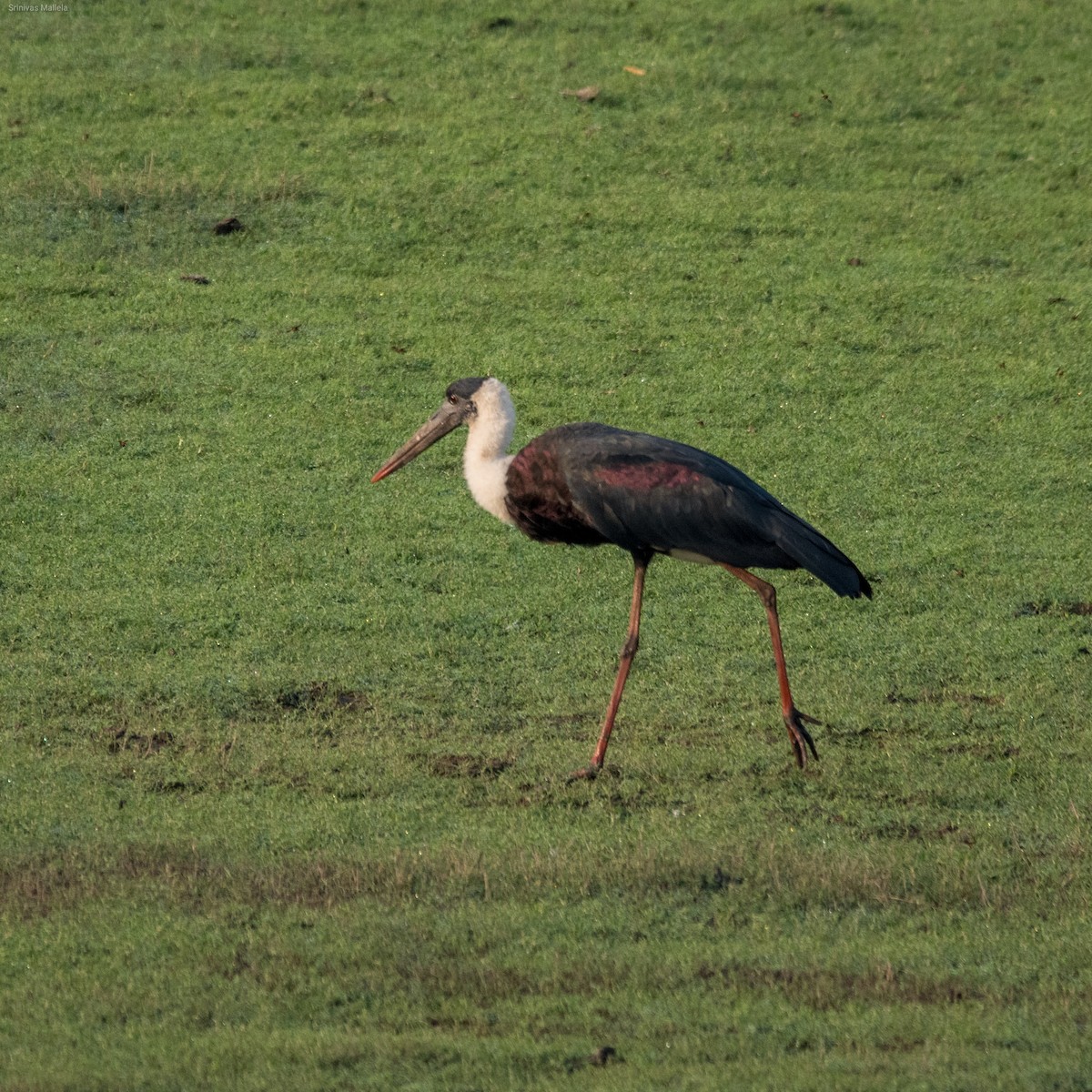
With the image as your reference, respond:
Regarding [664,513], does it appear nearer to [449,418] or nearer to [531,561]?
[449,418]

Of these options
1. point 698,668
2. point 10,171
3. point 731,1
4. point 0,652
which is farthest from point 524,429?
point 731,1

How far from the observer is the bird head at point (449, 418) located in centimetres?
766

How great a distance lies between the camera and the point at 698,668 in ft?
25.3

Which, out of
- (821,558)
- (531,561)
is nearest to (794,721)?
(821,558)


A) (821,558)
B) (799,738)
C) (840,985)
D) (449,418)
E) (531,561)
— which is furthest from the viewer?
(531,561)

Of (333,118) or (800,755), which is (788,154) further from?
(800,755)

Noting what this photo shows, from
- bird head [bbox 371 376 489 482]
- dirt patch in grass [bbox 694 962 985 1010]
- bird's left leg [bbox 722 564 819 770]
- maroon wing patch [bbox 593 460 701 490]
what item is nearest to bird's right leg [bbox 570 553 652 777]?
maroon wing patch [bbox 593 460 701 490]

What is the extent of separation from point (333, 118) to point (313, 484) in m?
4.22

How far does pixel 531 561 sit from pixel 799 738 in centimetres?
232

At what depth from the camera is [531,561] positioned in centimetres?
862

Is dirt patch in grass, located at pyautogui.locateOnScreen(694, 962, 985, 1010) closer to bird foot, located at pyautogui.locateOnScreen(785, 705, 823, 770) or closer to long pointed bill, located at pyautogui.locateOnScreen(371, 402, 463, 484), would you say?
bird foot, located at pyautogui.locateOnScreen(785, 705, 823, 770)

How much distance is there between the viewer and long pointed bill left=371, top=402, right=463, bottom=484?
7.75 m

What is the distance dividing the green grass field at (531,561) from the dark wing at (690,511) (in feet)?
2.44

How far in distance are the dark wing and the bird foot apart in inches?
20.5
